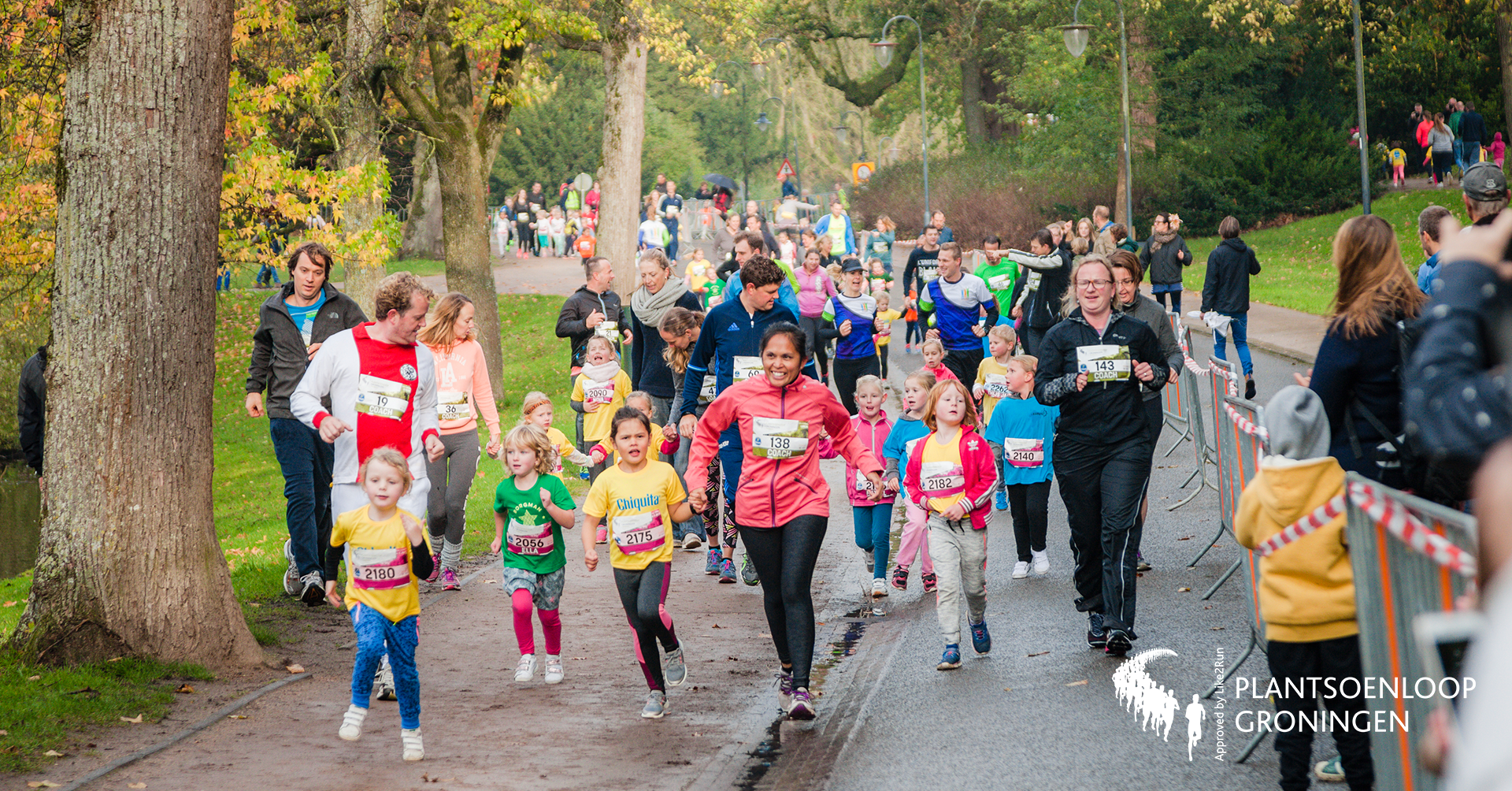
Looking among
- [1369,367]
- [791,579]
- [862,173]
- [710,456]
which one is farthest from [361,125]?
[862,173]

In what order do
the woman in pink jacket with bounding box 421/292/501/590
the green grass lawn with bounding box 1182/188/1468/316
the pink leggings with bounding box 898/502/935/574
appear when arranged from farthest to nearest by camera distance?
the green grass lawn with bounding box 1182/188/1468/316 → the woman in pink jacket with bounding box 421/292/501/590 → the pink leggings with bounding box 898/502/935/574

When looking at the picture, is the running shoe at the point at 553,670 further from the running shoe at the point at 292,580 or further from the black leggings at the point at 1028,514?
the black leggings at the point at 1028,514

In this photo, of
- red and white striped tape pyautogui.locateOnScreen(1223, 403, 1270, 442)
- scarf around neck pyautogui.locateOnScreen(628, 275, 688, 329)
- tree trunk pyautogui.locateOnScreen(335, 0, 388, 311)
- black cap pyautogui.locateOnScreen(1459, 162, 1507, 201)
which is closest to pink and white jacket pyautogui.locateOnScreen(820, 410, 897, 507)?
scarf around neck pyautogui.locateOnScreen(628, 275, 688, 329)

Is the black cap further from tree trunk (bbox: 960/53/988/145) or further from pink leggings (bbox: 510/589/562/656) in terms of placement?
tree trunk (bbox: 960/53/988/145)

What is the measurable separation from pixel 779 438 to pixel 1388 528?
129 inches

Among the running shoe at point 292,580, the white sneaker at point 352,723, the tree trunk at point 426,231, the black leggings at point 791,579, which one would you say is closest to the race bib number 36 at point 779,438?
the black leggings at point 791,579

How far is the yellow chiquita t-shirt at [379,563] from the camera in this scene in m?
6.09

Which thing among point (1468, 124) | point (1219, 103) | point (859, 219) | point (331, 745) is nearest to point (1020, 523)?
point (331, 745)

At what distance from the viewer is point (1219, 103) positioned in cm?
4241

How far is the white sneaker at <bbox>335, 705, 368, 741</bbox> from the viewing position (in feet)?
20.3

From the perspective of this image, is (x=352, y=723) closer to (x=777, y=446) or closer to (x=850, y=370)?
(x=777, y=446)

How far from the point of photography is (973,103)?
53.0 meters

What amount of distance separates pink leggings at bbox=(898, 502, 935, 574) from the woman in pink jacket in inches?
107

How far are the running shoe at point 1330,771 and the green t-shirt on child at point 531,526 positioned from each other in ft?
12.0
